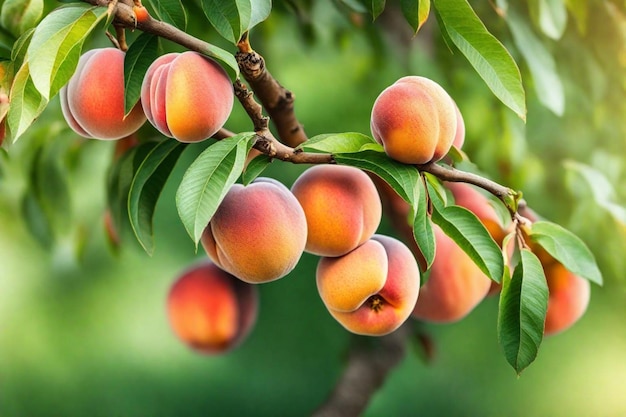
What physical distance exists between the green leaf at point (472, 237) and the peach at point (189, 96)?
130 mm

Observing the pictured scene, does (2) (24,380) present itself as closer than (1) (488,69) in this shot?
No

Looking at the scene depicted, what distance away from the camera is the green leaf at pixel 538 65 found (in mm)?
616

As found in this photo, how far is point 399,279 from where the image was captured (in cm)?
44

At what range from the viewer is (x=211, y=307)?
24.7 inches

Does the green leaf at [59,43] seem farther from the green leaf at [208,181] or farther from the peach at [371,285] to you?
the peach at [371,285]

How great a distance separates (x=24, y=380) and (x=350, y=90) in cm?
61

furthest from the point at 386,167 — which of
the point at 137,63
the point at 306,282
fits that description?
the point at 306,282

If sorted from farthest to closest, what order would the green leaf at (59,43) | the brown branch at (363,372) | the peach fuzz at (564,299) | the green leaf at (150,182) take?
the brown branch at (363,372) < the peach fuzz at (564,299) < the green leaf at (150,182) < the green leaf at (59,43)

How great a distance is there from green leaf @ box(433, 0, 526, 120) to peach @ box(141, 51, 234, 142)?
0.13 meters

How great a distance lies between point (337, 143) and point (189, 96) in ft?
0.26

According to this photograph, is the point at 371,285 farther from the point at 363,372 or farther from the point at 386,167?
the point at 363,372

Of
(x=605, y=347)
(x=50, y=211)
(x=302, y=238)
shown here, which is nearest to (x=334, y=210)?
(x=302, y=238)

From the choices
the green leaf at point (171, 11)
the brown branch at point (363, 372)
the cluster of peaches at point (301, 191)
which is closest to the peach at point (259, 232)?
A: the cluster of peaches at point (301, 191)

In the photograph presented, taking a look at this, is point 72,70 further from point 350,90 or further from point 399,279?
point 350,90
